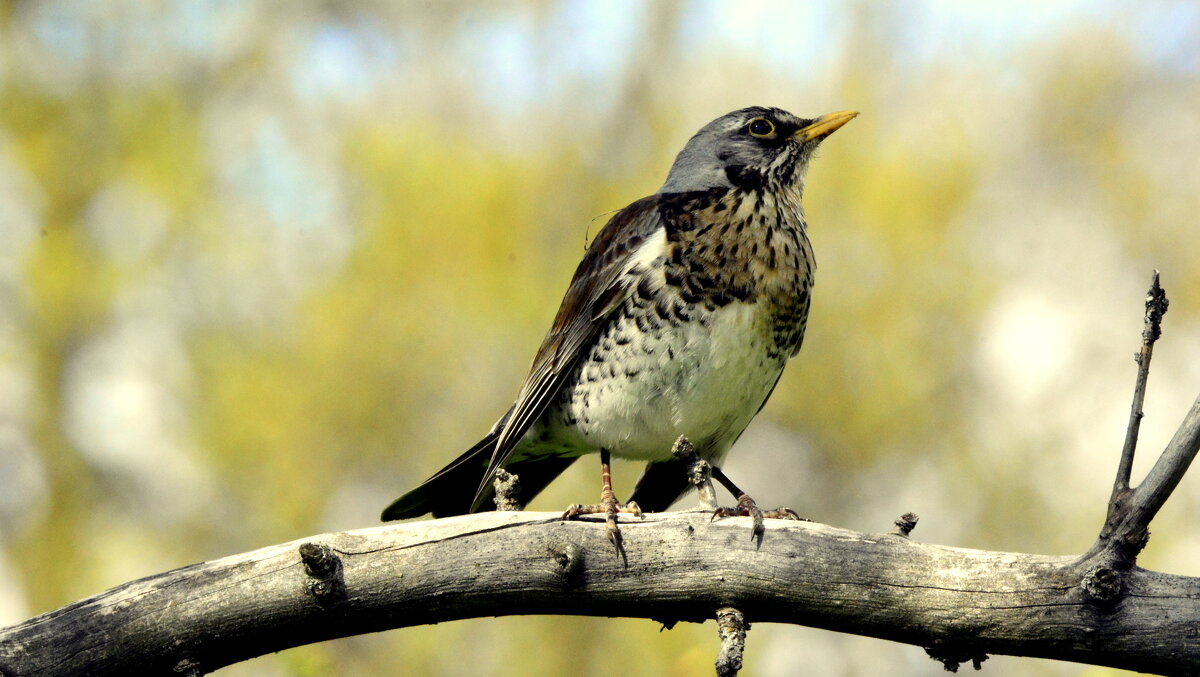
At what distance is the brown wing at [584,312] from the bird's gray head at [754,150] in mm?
320

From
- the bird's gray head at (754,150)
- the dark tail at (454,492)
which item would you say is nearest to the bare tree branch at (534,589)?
the dark tail at (454,492)

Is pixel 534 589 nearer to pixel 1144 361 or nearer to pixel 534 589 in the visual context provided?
pixel 534 589

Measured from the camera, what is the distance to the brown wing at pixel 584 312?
399cm

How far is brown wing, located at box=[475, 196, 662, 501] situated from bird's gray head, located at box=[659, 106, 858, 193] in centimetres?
32

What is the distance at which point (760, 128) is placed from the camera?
14.8ft

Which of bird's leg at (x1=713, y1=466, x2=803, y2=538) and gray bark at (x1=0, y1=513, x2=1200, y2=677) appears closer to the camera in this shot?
gray bark at (x1=0, y1=513, x2=1200, y2=677)

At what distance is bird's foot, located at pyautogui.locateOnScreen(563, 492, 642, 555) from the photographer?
296 centimetres

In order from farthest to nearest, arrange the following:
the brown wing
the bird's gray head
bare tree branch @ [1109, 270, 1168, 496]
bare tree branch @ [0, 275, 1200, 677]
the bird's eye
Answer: the bird's eye < the bird's gray head < the brown wing < bare tree branch @ [0, 275, 1200, 677] < bare tree branch @ [1109, 270, 1168, 496]

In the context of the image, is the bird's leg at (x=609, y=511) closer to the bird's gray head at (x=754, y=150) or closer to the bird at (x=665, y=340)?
the bird at (x=665, y=340)

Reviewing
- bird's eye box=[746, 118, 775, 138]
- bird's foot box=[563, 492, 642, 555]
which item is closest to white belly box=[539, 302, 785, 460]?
bird's foot box=[563, 492, 642, 555]

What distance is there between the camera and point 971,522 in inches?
421

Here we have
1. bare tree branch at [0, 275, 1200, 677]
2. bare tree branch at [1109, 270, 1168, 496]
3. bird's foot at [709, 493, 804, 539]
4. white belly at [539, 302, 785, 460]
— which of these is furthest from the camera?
white belly at [539, 302, 785, 460]

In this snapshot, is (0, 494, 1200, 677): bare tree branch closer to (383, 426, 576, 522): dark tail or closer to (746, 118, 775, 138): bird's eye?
(383, 426, 576, 522): dark tail

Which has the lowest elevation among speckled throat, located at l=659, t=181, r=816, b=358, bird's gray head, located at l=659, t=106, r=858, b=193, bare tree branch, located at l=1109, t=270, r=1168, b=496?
bare tree branch, located at l=1109, t=270, r=1168, b=496
